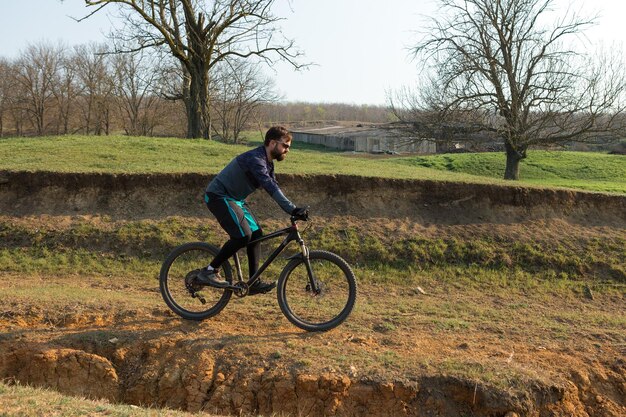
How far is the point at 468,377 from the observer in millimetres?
5648

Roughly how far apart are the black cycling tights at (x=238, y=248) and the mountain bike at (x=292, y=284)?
0.29ft

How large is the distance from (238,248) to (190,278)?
30.3 inches

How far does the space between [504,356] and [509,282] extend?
461 cm

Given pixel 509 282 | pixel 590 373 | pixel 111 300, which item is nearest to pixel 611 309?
pixel 509 282

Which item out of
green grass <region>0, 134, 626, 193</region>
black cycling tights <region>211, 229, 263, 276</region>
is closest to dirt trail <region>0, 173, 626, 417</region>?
black cycling tights <region>211, 229, 263, 276</region>

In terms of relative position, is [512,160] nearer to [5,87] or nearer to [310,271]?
[310,271]

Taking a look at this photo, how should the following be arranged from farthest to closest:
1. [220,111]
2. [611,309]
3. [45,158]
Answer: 1. [220,111]
2. [45,158]
3. [611,309]

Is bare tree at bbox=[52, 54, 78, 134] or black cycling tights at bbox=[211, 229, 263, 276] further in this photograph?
bare tree at bbox=[52, 54, 78, 134]

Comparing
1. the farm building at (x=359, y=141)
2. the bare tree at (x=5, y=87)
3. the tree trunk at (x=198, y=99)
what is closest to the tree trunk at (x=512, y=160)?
the tree trunk at (x=198, y=99)

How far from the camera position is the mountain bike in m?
6.33

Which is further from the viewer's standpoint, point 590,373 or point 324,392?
point 590,373

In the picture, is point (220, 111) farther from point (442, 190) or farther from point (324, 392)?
point (324, 392)

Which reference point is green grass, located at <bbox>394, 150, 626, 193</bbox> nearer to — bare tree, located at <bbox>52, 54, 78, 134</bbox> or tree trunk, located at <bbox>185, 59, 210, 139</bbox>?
tree trunk, located at <bbox>185, 59, 210, 139</bbox>

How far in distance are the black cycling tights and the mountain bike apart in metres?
0.09
